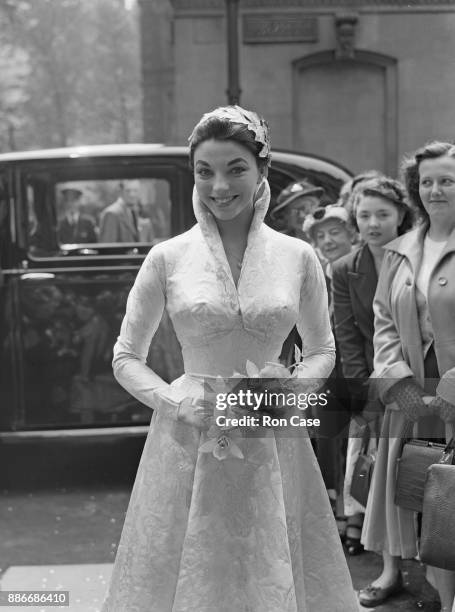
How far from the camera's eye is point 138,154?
231 inches

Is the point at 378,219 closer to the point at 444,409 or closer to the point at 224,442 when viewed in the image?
the point at 444,409

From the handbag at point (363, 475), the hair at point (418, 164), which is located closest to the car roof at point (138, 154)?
the hair at point (418, 164)

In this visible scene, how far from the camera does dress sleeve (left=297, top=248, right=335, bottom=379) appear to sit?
2.73 m

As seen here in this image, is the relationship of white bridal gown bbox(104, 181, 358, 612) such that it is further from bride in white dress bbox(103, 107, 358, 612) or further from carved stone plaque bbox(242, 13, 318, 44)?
carved stone plaque bbox(242, 13, 318, 44)

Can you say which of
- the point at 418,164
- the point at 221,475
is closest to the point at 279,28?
the point at 418,164

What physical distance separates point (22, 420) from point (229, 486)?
11.4 ft

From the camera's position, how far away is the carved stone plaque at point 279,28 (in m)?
12.6

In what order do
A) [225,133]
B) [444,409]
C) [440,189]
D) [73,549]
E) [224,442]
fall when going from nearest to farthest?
[224,442]
[225,133]
[444,409]
[440,189]
[73,549]

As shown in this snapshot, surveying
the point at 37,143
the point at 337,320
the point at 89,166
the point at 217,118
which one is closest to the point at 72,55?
the point at 37,143

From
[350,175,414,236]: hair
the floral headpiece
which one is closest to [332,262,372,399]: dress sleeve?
[350,175,414,236]: hair

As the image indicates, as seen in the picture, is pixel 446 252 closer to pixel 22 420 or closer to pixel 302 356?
pixel 302 356

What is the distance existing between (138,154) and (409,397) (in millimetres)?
2995

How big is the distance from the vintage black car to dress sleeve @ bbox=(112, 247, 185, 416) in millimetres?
2930

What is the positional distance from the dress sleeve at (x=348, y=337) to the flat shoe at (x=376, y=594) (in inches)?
33.2
